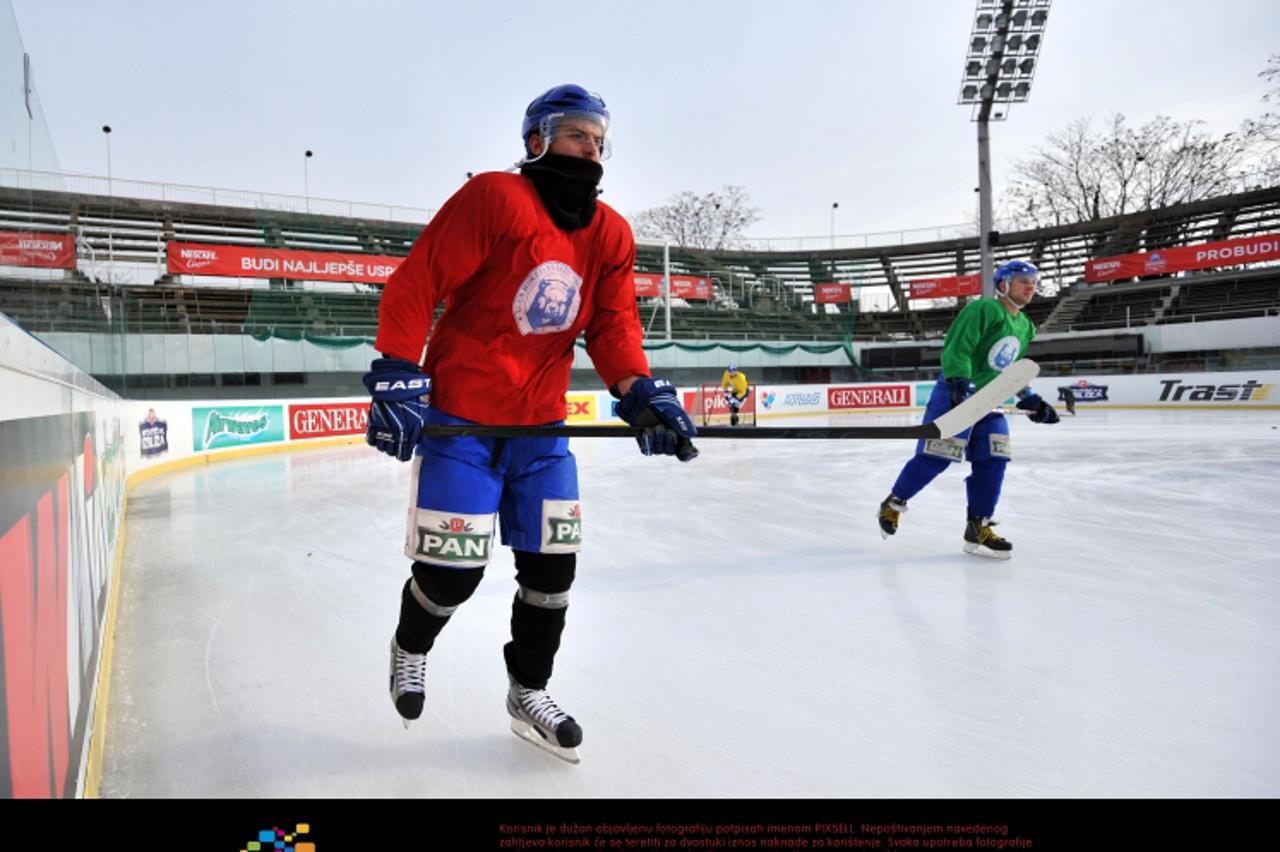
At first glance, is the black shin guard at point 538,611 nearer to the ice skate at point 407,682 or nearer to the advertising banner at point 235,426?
the ice skate at point 407,682

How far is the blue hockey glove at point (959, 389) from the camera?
3732mm

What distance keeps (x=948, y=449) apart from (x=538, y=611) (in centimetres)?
264

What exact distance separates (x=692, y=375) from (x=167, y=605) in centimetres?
1503

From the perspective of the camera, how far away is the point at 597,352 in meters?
1.99

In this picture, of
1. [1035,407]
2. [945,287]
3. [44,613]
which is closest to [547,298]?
[44,613]

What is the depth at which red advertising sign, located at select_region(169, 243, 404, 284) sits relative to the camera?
68.2ft

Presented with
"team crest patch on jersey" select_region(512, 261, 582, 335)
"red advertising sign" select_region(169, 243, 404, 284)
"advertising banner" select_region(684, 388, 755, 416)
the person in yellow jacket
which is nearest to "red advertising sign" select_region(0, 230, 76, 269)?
"team crest patch on jersey" select_region(512, 261, 582, 335)

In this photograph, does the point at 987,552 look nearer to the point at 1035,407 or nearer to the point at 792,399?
the point at 1035,407

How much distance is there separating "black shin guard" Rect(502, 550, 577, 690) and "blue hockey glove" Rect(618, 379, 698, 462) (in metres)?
0.32

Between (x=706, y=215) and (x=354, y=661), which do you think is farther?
(x=706, y=215)

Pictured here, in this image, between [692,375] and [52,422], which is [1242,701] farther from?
[692,375]

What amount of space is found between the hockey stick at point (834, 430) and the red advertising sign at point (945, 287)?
96.6ft

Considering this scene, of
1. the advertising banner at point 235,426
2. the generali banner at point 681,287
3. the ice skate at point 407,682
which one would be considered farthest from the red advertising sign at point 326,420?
the generali banner at point 681,287

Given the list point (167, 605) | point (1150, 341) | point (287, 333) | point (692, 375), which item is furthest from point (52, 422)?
point (1150, 341)
